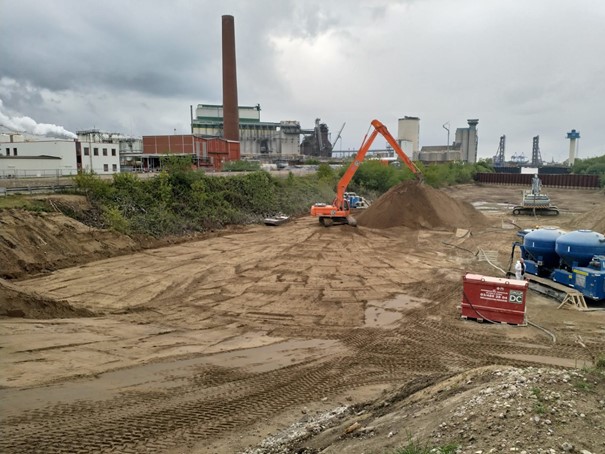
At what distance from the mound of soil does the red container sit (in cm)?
1869

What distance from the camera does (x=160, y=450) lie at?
6.13 m

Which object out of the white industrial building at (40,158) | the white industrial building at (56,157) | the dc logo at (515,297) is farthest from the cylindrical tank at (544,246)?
the white industrial building at (40,158)

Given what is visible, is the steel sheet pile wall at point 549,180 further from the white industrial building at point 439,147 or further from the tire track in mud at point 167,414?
the tire track in mud at point 167,414

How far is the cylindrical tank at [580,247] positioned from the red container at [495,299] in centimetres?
312

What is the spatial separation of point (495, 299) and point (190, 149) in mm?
53803

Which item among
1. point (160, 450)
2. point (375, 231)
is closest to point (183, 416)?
point (160, 450)

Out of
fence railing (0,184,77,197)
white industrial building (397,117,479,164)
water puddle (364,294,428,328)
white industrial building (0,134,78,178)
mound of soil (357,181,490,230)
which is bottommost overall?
water puddle (364,294,428,328)

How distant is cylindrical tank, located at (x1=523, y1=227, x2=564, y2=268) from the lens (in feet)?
50.8

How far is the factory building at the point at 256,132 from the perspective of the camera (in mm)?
106062

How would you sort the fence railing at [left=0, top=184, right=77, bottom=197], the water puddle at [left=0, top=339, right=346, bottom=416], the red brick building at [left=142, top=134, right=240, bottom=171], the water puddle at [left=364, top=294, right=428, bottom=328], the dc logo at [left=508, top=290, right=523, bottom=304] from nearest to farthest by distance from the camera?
the water puddle at [left=0, top=339, right=346, bottom=416] < the dc logo at [left=508, top=290, right=523, bottom=304] < the water puddle at [left=364, top=294, right=428, bottom=328] < the fence railing at [left=0, top=184, right=77, bottom=197] < the red brick building at [left=142, top=134, right=240, bottom=171]

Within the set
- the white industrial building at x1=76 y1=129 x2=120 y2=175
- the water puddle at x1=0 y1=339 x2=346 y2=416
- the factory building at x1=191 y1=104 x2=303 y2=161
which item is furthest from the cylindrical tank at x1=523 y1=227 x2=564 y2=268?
the factory building at x1=191 y1=104 x2=303 y2=161

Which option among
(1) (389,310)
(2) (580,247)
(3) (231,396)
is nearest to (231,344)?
(3) (231,396)

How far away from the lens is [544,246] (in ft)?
50.9

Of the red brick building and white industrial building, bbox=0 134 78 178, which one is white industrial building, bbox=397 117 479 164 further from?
white industrial building, bbox=0 134 78 178
